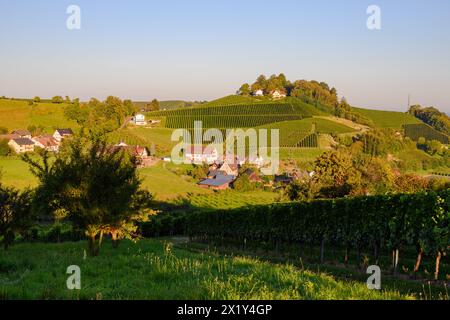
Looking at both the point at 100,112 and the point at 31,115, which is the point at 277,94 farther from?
the point at 31,115

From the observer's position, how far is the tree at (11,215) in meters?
18.0

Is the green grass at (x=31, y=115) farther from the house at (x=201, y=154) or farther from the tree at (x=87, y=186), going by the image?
the tree at (x=87, y=186)

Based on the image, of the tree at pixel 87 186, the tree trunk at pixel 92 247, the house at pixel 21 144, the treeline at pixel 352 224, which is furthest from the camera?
the house at pixel 21 144

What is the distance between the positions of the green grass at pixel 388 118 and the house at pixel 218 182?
90.0m

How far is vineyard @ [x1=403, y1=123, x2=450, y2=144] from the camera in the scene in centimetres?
13862

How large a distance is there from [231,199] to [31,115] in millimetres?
77581

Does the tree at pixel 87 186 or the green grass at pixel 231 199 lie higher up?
the tree at pixel 87 186

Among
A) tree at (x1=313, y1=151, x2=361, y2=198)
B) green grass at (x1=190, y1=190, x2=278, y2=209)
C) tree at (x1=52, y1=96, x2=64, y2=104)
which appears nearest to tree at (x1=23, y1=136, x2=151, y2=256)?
tree at (x1=313, y1=151, x2=361, y2=198)

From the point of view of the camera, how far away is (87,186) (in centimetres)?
1222

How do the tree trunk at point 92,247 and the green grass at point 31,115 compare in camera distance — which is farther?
the green grass at point 31,115

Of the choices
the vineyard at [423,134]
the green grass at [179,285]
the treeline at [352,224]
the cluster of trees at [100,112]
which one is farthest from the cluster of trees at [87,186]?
the vineyard at [423,134]

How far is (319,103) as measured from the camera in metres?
160

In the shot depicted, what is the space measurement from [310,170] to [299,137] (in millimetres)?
31060

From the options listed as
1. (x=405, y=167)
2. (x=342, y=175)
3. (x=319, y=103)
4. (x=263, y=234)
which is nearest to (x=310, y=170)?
(x=405, y=167)
